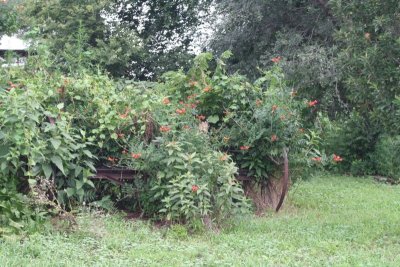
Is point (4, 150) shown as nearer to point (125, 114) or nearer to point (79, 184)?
point (79, 184)

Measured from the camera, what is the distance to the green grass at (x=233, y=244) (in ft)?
15.7

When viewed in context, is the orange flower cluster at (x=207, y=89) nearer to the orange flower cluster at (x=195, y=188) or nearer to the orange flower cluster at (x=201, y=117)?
the orange flower cluster at (x=201, y=117)

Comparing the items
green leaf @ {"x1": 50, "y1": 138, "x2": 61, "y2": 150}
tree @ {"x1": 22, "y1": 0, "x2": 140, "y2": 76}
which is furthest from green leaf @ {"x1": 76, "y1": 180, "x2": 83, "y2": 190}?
tree @ {"x1": 22, "y1": 0, "x2": 140, "y2": 76}

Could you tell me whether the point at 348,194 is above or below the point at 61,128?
below

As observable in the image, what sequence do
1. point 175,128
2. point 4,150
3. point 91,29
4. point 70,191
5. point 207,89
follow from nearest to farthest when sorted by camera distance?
point 4,150
point 70,191
point 175,128
point 207,89
point 91,29

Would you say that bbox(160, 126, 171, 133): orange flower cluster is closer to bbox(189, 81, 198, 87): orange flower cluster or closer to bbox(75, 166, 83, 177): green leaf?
bbox(75, 166, 83, 177): green leaf

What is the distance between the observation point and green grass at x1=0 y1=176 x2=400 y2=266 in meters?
4.78

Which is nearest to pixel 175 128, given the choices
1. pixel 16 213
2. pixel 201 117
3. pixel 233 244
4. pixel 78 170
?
pixel 201 117

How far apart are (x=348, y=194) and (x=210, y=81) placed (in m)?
3.48

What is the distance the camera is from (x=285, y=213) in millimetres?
7539

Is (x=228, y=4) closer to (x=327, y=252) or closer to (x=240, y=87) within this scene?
(x=240, y=87)

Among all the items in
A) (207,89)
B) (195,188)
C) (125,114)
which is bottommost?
(195,188)

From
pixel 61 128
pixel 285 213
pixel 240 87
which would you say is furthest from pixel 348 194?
pixel 61 128

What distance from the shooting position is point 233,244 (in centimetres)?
554
